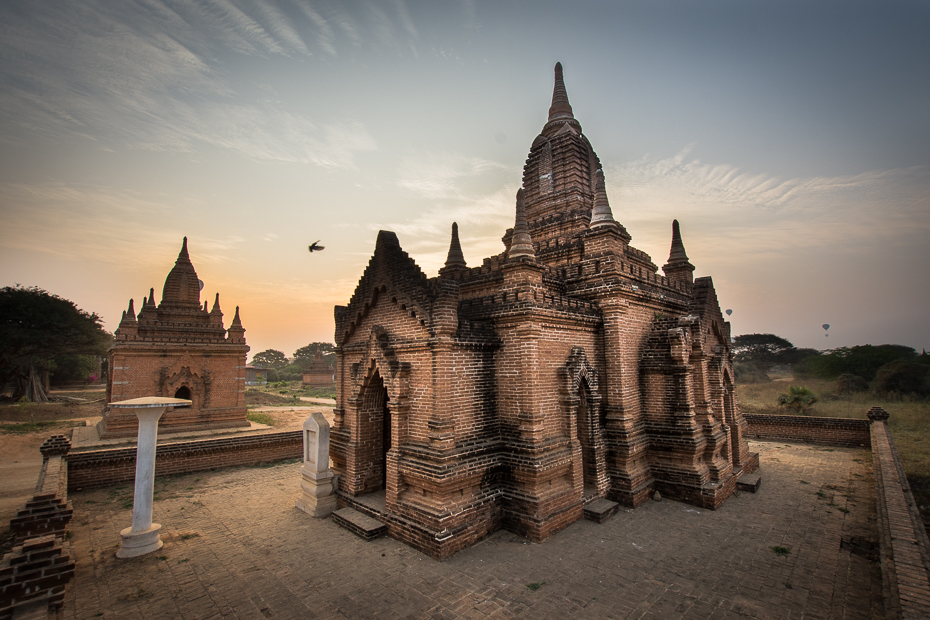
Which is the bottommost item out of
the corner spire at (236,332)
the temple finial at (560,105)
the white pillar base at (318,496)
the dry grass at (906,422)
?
the dry grass at (906,422)

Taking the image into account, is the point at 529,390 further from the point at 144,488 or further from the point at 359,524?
the point at 144,488

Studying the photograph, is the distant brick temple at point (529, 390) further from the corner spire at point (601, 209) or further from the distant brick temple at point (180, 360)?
the distant brick temple at point (180, 360)

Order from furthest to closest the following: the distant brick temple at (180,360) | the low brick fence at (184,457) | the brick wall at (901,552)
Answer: the distant brick temple at (180,360), the low brick fence at (184,457), the brick wall at (901,552)

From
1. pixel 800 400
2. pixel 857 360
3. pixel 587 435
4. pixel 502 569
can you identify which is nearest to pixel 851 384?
pixel 857 360

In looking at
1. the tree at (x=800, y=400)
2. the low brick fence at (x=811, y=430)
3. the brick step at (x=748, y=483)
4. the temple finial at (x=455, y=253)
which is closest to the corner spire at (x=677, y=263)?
the brick step at (x=748, y=483)

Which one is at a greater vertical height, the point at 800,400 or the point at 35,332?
the point at 35,332

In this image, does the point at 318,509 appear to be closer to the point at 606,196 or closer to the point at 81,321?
the point at 606,196

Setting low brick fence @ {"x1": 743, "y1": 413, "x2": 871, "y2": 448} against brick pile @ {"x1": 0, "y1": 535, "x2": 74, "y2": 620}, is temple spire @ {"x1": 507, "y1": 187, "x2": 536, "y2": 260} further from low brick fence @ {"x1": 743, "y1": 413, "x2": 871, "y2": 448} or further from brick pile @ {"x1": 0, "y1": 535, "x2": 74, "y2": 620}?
low brick fence @ {"x1": 743, "y1": 413, "x2": 871, "y2": 448}

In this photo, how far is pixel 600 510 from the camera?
9344mm

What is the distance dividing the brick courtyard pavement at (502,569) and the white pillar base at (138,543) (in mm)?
244

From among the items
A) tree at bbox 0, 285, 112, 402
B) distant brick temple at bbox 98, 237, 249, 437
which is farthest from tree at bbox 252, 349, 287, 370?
distant brick temple at bbox 98, 237, 249, 437

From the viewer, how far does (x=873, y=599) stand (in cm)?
631

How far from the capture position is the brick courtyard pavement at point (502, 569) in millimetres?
6199

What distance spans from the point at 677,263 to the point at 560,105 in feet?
23.8
